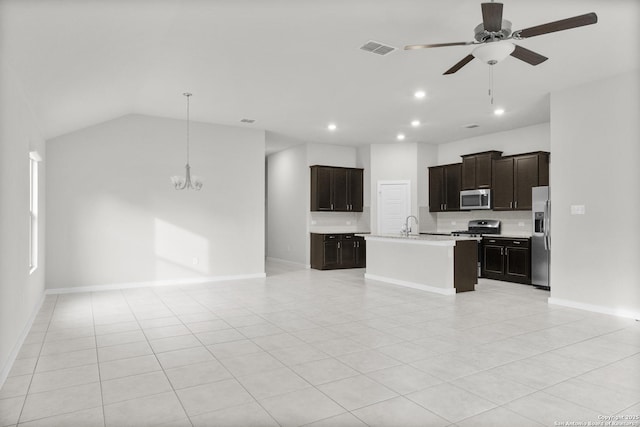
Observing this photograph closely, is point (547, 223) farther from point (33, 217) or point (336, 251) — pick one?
point (33, 217)

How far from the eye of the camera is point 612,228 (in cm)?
487

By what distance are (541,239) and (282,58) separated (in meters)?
5.04

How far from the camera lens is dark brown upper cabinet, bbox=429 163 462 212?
8.85m

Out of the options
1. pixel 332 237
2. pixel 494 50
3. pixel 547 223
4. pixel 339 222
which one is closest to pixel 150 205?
pixel 332 237

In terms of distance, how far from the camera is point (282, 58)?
14.2ft

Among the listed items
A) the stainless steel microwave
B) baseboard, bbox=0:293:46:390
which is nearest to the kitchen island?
the stainless steel microwave

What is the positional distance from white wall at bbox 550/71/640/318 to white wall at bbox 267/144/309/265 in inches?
212

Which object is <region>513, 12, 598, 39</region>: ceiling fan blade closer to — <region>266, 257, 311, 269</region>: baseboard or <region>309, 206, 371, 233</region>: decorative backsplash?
<region>309, 206, 371, 233</region>: decorative backsplash

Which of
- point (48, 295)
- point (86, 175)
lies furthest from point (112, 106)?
point (48, 295)

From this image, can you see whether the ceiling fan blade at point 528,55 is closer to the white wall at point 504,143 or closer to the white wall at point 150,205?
the white wall at point 504,143

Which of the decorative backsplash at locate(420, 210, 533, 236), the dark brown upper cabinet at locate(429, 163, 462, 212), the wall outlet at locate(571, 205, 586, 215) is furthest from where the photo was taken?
the dark brown upper cabinet at locate(429, 163, 462, 212)

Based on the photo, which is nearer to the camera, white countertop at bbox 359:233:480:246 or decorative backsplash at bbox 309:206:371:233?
white countertop at bbox 359:233:480:246

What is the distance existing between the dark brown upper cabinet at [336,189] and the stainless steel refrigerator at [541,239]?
4.16m

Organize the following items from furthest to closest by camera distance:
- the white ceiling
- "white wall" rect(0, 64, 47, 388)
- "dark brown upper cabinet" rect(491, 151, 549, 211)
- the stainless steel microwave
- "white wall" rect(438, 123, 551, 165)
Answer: the stainless steel microwave < "white wall" rect(438, 123, 551, 165) < "dark brown upper cabinet" rect(491, 151, 549, 211) < the white ceiling < "white wall" rect(0, 64, 47, 388)
